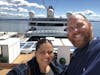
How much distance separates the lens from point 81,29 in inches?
108

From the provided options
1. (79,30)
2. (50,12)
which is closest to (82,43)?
(79,30)

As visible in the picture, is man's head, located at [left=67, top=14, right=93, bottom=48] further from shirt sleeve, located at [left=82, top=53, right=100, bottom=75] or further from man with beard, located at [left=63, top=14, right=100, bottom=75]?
shirt sleeve, located at [left=82, top=53, right=100, bottom=75]

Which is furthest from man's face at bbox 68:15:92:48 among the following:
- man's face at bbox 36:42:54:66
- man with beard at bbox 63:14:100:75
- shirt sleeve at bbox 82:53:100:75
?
man's face at bbox 36:42:54:66

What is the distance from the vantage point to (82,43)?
8.98ft

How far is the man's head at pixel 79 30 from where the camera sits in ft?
8.95

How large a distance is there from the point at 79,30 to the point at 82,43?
0.12 metres

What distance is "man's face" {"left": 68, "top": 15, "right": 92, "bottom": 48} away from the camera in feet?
8.95

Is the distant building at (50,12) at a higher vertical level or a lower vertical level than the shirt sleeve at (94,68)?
lower

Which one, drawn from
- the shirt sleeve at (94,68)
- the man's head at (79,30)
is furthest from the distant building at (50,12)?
the shirt sleeve at (94,68)

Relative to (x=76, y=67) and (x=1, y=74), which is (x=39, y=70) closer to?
(x=76, y=67)

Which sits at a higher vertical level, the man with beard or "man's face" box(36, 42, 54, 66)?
the man with beard

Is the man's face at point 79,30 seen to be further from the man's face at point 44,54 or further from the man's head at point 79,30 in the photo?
the man's face at point 44,54

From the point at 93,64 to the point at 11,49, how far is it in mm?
12180

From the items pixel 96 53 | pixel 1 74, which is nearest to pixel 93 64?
pixel 96 53
